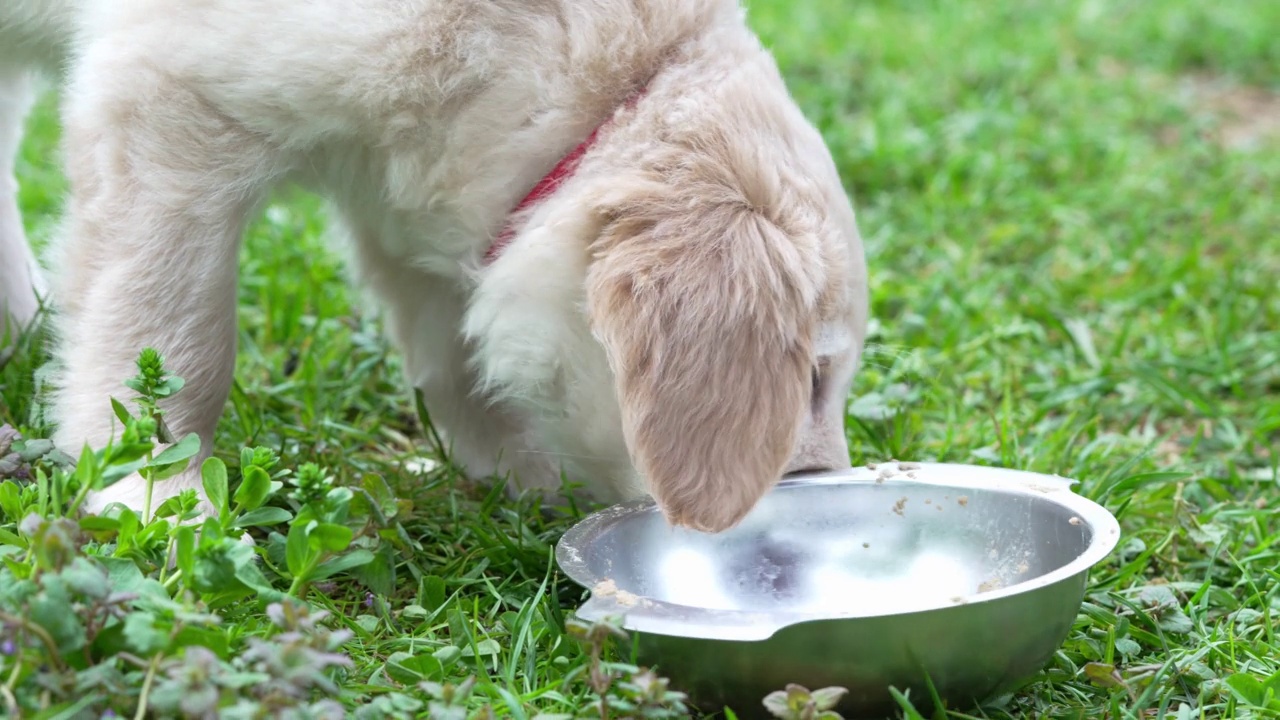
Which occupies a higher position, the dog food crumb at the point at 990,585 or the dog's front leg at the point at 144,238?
the dog's front leg at the point at 144,238

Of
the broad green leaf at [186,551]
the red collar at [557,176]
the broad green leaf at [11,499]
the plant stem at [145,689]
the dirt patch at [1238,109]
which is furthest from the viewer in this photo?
the dirt patch at [1238,109]

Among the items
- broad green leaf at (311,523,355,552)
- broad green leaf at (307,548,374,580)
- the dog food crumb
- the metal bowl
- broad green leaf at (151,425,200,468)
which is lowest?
the dog food crumb

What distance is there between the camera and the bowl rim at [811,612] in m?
1.75

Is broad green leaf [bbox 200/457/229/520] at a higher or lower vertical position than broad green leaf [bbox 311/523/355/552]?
higher

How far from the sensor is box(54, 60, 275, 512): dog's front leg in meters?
2.20

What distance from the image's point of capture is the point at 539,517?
2.56 metres

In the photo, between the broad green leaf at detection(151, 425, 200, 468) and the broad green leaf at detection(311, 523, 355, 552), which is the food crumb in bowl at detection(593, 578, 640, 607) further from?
the broad green leaf at detection(151, 425, 200, 468)

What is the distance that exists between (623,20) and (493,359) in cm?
59

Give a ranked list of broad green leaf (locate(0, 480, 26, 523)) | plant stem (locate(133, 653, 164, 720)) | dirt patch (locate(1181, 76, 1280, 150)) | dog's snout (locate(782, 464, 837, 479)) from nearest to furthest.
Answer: plant stem (locate(133, 653, 164, 720)) < broad green leaf (locate(0, 480, 26, 523)) < dog's snout (locate(782, 464, 837, 479)) < dirt patch (locate(1181, 76, 1280, 150))

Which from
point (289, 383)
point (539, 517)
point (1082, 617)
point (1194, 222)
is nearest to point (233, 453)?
point (289, 383)

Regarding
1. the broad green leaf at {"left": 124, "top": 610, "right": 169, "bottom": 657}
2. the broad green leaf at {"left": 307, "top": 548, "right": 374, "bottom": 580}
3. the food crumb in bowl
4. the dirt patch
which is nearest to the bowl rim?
the food crumb in bowl

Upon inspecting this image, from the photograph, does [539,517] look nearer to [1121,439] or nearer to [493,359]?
[493,359]

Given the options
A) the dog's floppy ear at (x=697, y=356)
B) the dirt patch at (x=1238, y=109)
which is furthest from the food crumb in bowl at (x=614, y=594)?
the dirt patch at (x=1238, y=109)

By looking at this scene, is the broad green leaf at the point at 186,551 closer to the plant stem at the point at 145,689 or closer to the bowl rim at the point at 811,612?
the plant stem at the point at 145,689
